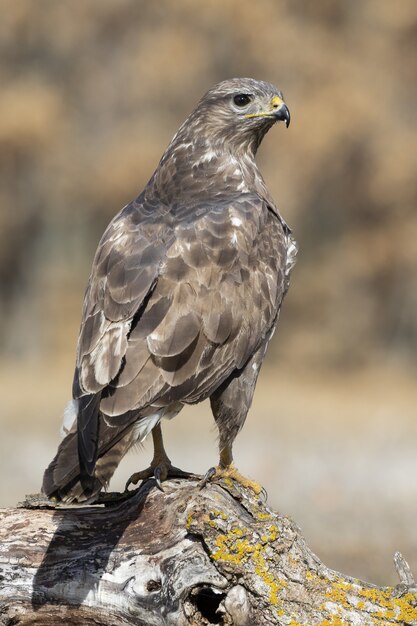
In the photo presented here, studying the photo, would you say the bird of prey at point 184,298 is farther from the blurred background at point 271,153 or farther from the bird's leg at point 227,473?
the blurred background at point 271,153

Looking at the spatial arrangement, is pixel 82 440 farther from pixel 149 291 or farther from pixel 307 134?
pixel 307 134

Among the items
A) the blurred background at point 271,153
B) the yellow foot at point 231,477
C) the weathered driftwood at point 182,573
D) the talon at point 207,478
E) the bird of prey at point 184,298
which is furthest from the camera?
the blurred background at point 271,153

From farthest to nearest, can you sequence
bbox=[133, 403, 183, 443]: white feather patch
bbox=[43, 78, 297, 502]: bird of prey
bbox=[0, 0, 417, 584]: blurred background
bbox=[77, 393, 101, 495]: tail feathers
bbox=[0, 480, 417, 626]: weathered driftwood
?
bbox=[0, 0, 417, 584]: blurred background < bbox=[133, 403, 183, 443]: white feather patch < bbox=[43, 78, 297, 502]: bird of prey < bbox=[0, 480, 417, 626]: weathered driftwood < bbox=[77, 393, 101, 495]: tail feathers

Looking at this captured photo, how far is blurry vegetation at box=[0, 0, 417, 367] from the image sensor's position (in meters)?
18.1

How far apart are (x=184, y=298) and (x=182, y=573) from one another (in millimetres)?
1279

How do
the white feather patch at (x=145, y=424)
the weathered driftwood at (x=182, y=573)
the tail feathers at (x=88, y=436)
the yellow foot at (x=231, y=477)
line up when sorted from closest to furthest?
the tail feathers at (x=88, y=436), the weathered driftwood at (x=182, y=573), the white feather patch at (x=145, y=424), the yellow foot at (x=231, y=477)

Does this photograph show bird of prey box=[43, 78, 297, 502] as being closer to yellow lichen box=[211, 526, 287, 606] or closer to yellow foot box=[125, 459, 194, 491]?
yellow foot box=[125, 459, 194, 491]

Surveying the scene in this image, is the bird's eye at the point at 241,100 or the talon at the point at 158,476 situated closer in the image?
the talon at the point at 158,476

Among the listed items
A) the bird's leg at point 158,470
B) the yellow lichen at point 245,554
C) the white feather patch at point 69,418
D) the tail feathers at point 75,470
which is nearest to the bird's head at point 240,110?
the bird's leg at point 158,470

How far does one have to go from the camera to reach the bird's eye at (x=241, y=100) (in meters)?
6.96

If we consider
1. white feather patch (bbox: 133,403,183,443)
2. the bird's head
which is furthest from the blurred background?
white feather patch (bbox: 133,403,183,443)

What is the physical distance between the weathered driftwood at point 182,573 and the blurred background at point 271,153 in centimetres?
1197

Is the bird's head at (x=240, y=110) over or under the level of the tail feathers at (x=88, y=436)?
over

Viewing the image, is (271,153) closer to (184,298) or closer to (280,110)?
(280,110)
